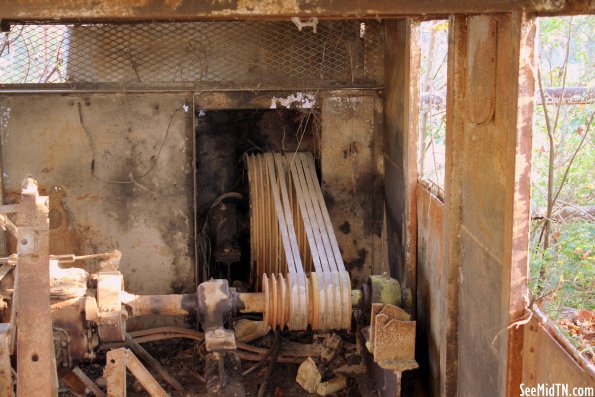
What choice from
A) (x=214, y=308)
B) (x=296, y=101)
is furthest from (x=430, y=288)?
(x=296, y=101)

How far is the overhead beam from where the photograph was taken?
3.00 metres

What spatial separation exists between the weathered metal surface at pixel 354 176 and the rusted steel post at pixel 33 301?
340cm

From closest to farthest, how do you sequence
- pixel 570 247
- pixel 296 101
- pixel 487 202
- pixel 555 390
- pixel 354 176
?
1. pixel 555 390
2. pixel 487 202
3. pixel 570 247
4. pixel 296 101
5. pixel 354 176

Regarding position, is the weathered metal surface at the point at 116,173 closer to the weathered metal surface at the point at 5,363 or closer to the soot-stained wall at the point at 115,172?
the soot-stained wall at the point at 115,172

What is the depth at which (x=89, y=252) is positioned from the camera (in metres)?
6.42

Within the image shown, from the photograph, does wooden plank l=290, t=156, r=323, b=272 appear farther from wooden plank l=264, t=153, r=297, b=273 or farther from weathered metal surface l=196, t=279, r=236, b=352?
weathered metal surface l=196, t=279, r=236, b=352

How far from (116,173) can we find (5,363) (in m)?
2.82

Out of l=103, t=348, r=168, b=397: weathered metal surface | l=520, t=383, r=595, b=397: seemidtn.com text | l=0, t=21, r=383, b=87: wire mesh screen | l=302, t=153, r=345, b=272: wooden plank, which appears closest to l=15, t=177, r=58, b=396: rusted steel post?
l=103, t=348, r=168, b=397: weathered metal surface

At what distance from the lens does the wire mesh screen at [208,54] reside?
20.6 feet

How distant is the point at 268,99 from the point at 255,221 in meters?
1.07

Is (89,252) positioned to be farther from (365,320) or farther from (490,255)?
(490,255)

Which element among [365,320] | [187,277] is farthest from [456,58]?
[187,277]

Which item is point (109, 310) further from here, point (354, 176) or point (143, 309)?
point (354, 176)

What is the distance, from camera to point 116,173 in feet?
20.9
